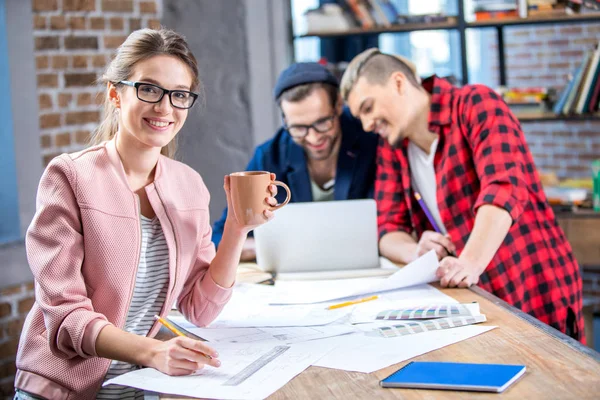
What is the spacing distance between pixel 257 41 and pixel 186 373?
2766 millimetres

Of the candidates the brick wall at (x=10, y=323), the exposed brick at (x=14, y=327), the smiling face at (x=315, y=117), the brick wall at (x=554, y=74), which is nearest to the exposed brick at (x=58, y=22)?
the brick wall at (x=10, y=323)

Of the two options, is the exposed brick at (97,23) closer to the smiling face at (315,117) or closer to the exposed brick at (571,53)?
the smiling face at (315,117)

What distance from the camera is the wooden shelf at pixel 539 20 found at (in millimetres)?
3594

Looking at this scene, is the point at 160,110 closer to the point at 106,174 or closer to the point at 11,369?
the point at 106,174

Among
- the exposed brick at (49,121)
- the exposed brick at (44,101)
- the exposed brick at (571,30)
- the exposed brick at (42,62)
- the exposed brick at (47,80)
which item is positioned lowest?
the exposed brick at (49,121)


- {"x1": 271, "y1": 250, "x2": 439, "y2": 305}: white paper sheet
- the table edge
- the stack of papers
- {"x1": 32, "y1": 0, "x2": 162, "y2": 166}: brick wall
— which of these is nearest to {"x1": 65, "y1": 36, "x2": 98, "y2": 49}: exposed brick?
{"x1": 32, "y1": 0, "x2": 162, "y2": 166}: brick wall

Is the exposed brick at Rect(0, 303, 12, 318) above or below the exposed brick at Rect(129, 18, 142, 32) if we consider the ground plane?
below

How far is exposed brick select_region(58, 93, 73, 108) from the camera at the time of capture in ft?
10.8

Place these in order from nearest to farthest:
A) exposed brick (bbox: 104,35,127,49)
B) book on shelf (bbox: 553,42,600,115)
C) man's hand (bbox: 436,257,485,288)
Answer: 1. man's hand (bbox: 436,257,485,288)
2. exposed brick (bbox: 104,35,127,49)
3. book on shelf (bbox: 553,42,600,115)

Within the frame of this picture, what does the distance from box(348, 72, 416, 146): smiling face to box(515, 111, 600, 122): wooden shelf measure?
5.04 ft

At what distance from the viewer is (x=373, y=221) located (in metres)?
2.06

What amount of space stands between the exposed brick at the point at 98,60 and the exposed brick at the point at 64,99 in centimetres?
19

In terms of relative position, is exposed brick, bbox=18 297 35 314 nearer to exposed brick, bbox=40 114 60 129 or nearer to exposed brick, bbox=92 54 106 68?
exposed brick, bbox=40 114 60 129

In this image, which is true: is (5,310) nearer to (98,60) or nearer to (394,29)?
(98,60)
